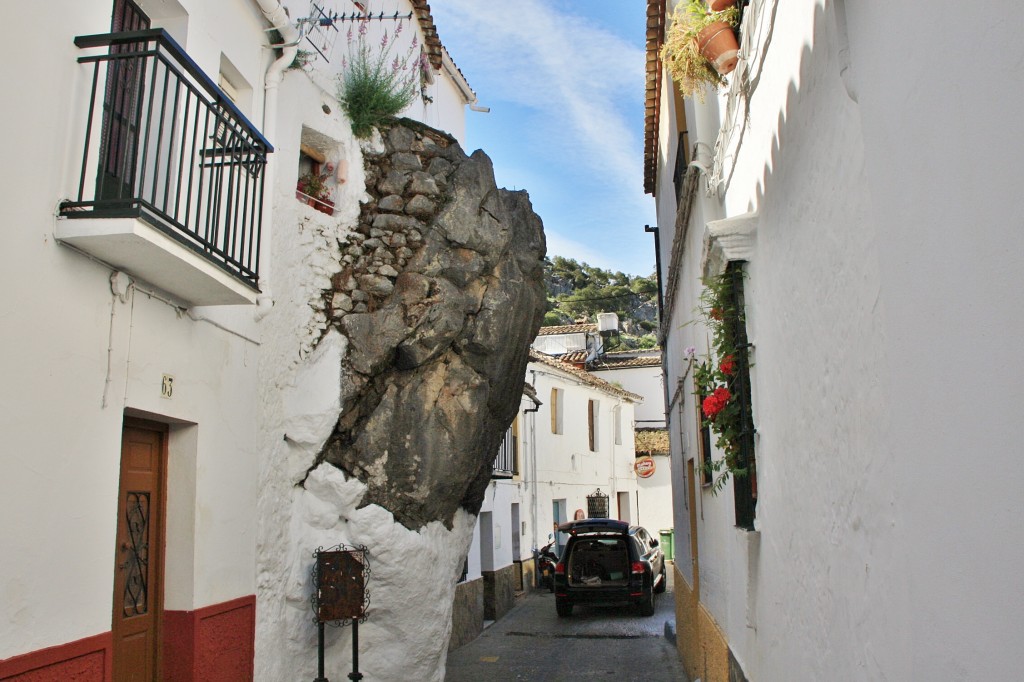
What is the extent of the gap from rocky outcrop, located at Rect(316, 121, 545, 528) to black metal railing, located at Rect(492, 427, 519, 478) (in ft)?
20.5

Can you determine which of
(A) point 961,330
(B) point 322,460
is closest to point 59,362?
(B) point 322,460

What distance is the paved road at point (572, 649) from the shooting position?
10688 mm

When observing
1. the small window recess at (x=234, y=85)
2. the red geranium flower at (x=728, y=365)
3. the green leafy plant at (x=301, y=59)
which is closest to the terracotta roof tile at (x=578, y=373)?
the green leafy plant at (x=301, y=59)

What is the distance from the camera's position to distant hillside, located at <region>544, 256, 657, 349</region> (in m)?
45.2

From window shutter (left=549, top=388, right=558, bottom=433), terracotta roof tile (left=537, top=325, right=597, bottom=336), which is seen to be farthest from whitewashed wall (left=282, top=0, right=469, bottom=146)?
terracotta roof tile (left=537, top=325, right=597, bottom=336)

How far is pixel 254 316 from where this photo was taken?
659 cm

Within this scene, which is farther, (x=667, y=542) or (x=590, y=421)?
(x=590, y=421)

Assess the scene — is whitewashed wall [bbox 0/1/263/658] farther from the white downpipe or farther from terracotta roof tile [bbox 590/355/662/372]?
terracotta roof tile [bbox 590/355/662/372]

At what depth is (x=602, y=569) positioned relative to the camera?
16.4 meters

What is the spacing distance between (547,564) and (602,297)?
26.2 m

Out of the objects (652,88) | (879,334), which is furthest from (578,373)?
(879,334)

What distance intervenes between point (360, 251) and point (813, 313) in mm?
5294

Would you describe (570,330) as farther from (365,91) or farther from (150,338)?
(150,338)

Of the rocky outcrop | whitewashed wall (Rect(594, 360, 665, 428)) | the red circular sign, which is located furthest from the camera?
whitewashed wall (Rect(594, 360, 665, 428))
